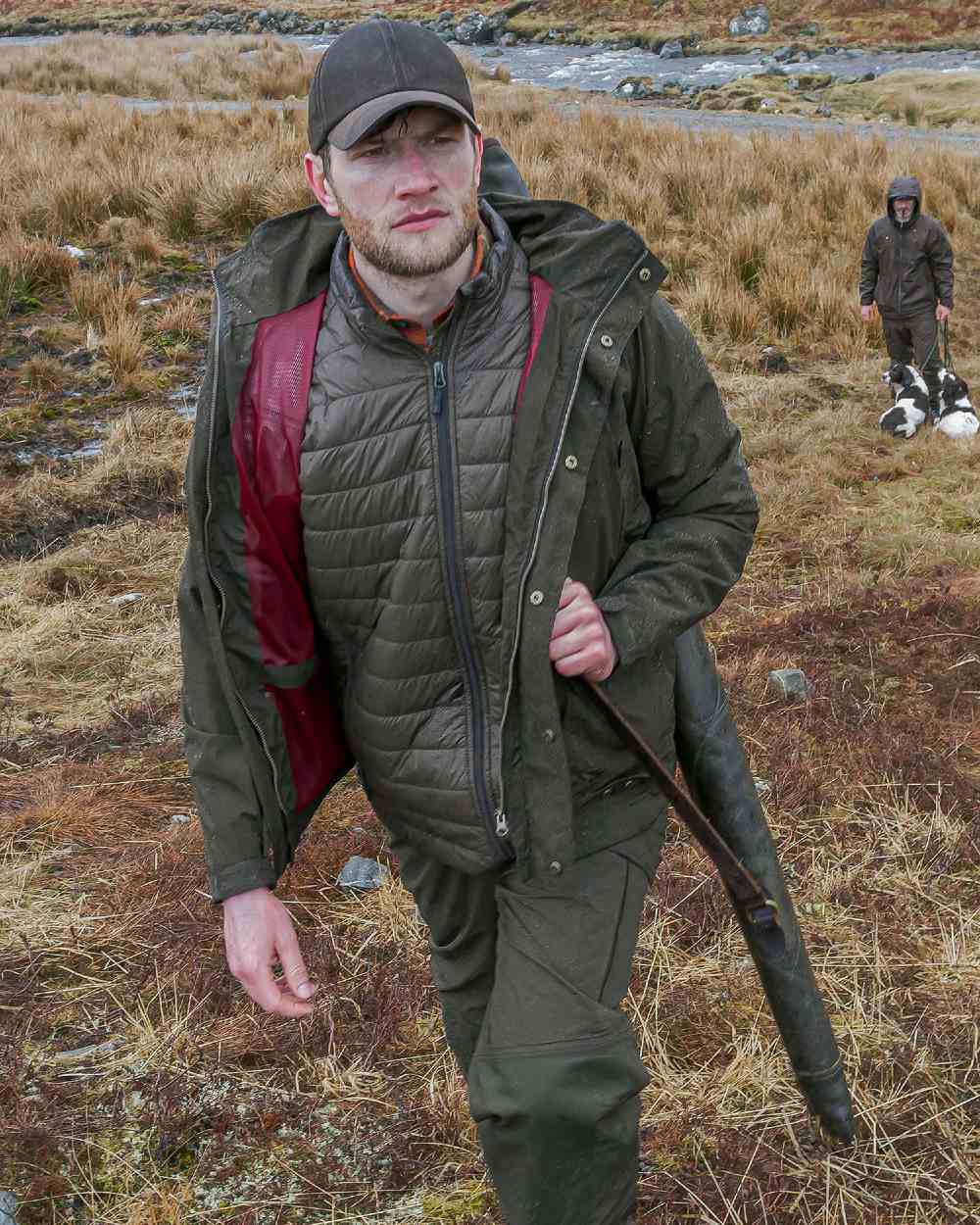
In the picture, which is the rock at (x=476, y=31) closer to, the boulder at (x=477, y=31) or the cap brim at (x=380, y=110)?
the boulder at (x=477, y=31)

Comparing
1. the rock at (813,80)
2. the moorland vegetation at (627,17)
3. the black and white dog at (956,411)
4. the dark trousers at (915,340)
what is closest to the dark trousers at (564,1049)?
the black and white dog at (956,411)

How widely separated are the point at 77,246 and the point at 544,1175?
11.2m

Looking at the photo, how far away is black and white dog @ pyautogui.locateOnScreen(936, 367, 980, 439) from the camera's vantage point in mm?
9008

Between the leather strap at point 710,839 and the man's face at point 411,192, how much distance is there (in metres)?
0.77

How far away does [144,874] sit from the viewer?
4.04m

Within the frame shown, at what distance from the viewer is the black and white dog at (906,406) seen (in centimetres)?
915

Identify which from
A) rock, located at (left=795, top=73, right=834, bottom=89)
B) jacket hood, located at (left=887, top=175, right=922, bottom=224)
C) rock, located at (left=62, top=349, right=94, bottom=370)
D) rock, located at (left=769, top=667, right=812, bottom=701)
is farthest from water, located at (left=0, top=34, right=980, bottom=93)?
rock, located at (left=769, top=667, right=812, bottom=701)

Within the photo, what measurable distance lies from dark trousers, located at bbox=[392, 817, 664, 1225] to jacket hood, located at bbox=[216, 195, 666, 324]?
3.33ft

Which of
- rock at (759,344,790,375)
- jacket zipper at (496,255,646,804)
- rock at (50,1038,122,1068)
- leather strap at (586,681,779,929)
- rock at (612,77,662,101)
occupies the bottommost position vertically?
rock at (612,77,662,101)

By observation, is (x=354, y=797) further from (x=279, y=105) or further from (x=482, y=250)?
(x=279, y=105)

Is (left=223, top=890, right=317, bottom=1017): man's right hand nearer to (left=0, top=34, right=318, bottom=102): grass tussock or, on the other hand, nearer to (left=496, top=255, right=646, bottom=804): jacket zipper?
(left=496, top=255, right=646, bottom=804): jacket zipper

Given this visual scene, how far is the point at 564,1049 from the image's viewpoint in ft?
6.72

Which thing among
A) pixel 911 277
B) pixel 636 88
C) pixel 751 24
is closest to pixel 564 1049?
pixel 911 277

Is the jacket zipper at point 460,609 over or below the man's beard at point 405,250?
below
